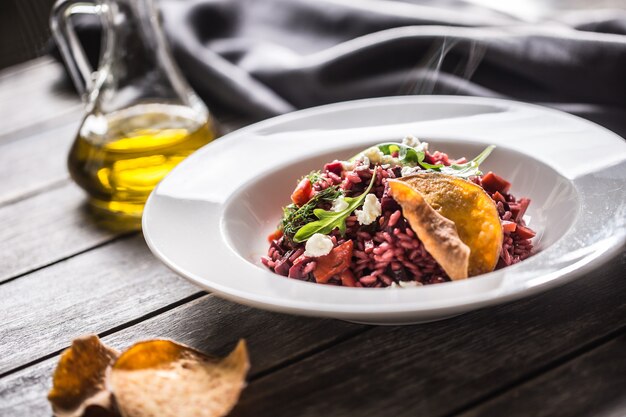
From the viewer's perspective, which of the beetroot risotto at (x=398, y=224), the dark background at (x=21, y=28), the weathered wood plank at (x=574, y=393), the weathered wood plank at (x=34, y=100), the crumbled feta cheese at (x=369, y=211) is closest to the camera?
the weathered wood plank at (x=574, y=393)

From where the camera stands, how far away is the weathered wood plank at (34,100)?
2.49 meters

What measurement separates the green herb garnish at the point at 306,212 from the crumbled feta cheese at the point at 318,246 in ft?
0.29

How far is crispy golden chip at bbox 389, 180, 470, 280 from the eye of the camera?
1.12 meters

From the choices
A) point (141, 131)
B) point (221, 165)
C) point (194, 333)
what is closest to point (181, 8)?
point (141, 131)

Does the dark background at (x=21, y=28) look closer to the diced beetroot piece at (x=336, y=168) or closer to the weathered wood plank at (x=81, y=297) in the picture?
the weathered wood plank at (x=81, y=297)

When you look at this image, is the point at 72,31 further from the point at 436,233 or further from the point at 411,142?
the point at 436,233

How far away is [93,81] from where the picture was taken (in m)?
1.94

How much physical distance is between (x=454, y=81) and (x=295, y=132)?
1.73ft

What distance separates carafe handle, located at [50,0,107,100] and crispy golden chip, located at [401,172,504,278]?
37.6 inches

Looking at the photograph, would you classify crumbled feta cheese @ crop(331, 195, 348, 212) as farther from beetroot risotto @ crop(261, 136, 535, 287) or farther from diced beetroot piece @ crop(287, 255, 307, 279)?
diced beetroot piece @ crop(287, 255, 307, 279)

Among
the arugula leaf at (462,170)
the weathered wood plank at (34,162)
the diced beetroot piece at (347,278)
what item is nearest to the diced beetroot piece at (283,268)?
the diced beetroot piece at (347,278)

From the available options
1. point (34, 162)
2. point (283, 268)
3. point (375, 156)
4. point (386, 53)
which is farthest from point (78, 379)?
point (386, 53)

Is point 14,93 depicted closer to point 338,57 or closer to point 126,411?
point 338,57

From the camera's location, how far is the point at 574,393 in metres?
1.07
